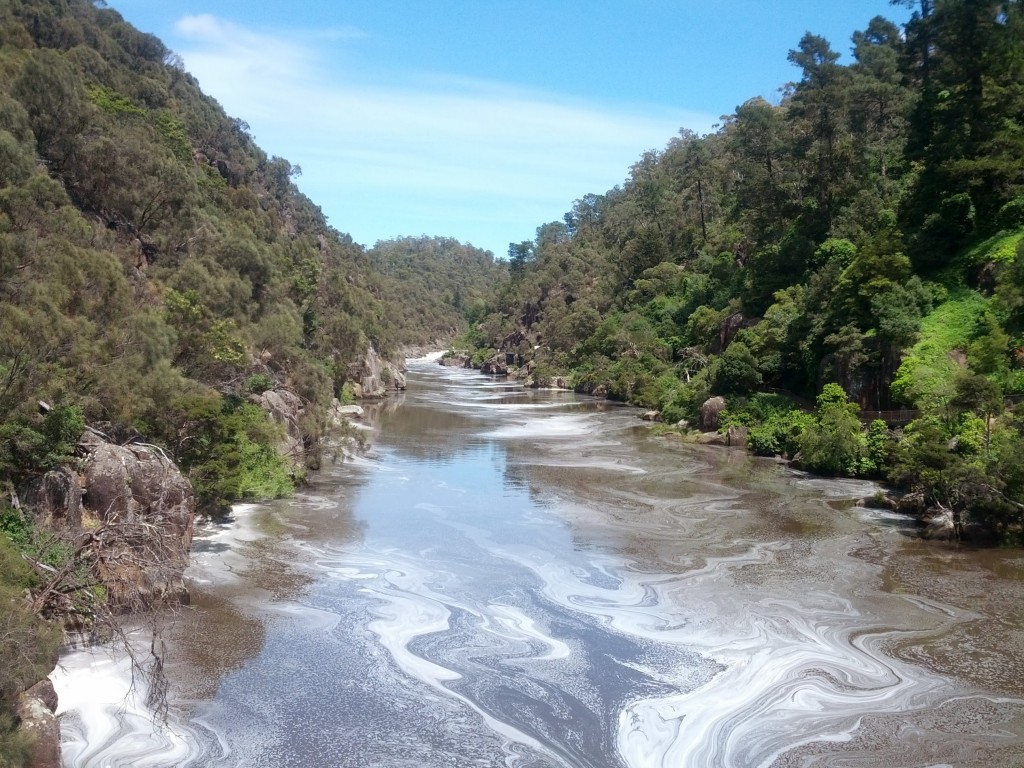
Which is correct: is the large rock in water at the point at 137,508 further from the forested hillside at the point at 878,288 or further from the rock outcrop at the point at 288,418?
the forested hillside at the point at 878,288

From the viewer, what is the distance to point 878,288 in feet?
120

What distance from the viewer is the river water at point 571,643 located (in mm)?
12406

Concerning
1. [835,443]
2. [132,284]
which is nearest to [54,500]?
[132,284]

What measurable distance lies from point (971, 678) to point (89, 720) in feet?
48.7

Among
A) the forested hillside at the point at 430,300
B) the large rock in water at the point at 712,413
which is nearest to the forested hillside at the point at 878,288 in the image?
the large rock in water at the point at 712,413

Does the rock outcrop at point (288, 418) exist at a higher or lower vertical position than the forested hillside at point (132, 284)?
lower

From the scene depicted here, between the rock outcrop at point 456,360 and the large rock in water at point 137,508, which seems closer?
the large rock in water at point 137,508

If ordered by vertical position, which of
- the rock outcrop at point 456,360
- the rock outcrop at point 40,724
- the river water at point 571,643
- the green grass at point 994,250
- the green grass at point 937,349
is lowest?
the river water at point 571,643

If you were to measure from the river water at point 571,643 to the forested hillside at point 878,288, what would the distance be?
15.1ft

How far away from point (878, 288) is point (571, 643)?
88.3 ft

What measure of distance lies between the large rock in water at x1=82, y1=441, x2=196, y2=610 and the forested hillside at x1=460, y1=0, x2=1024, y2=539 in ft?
67.0

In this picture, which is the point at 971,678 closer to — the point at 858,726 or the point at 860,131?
the point at 858,726

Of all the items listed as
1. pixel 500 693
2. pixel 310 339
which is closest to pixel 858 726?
pixel 500 693

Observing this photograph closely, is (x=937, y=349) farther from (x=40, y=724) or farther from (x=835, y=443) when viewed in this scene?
(x=40, y=724)
